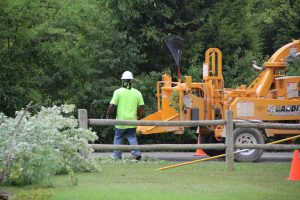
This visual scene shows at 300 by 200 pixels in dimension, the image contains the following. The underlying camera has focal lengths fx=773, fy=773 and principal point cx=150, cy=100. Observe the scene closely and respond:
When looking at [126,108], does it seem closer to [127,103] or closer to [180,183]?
[127,103]

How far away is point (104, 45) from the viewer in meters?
23.1

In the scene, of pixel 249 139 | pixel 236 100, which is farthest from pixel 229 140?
pixel 236 100

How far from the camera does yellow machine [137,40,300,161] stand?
1805 centimetres

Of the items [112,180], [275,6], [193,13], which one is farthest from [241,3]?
[112,180]

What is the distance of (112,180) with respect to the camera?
13.0 metres

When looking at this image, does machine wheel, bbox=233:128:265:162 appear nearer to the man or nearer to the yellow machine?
the yellow machine

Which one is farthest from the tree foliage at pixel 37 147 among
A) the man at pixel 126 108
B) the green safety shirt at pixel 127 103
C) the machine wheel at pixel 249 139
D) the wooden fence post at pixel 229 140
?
the machine wheel at pixel 249 139

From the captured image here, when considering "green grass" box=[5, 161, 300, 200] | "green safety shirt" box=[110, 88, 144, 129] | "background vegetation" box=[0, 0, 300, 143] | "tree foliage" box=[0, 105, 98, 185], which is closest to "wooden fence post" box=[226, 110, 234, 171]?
"green grass" box=[5, 161, 300, 200]

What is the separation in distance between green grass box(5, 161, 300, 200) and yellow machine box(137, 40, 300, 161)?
95.5 inches

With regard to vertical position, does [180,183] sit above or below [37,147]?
below

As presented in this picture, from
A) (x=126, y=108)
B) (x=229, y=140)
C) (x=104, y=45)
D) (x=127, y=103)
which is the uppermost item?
(x=104, y=45)

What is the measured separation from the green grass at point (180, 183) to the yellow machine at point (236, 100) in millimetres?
2424

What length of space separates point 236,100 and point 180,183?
571cm

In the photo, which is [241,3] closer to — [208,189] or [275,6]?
[275,6]
